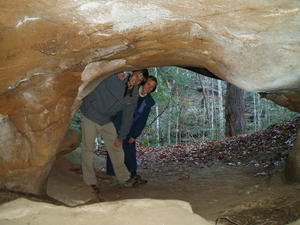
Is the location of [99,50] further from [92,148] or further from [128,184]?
[128,184]

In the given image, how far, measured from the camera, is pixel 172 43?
4.43 meters

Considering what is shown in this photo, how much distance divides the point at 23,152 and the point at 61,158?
9.39ft

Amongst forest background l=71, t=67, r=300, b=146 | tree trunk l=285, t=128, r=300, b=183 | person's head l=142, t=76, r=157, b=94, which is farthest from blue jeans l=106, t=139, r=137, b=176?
forest background l=71, t=67, r=300, b=146

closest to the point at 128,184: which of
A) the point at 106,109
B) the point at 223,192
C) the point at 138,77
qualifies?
the point at 106,109

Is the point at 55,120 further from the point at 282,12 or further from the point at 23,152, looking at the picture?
the point at 282,12

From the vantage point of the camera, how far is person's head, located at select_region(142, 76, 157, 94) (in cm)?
558

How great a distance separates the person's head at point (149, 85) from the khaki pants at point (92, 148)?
924 mm

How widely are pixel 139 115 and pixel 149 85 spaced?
1.02 meters

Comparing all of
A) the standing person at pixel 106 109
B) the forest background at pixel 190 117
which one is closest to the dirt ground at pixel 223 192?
the standing person at pixel 106 109

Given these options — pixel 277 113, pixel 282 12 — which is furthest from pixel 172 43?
pixel 277 113

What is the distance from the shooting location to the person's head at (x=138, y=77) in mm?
5488

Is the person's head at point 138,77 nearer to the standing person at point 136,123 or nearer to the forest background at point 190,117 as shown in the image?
the standing person at point 136,123

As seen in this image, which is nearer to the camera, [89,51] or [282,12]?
[282,12]

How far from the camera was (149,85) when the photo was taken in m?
5.66
